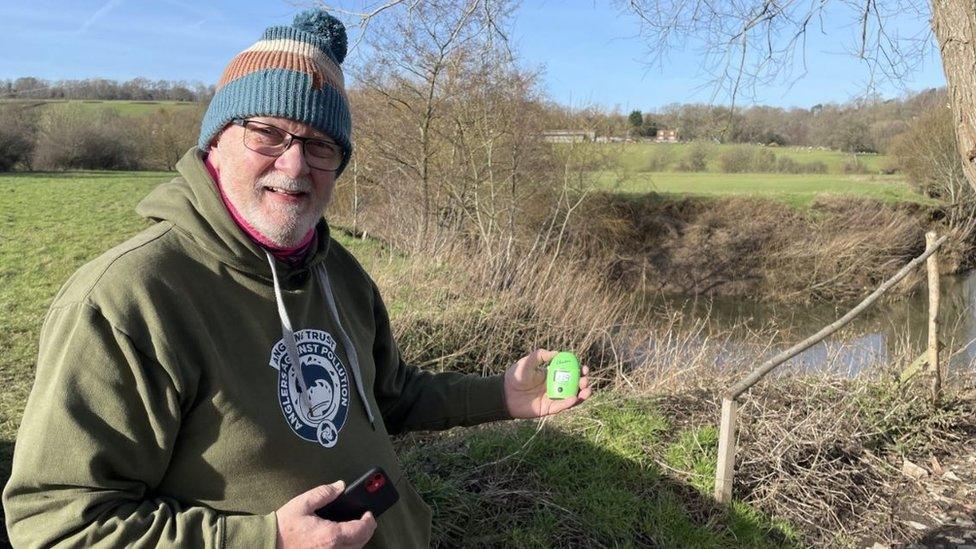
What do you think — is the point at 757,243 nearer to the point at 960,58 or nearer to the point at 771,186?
the point at 771,186

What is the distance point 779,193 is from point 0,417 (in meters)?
29.0

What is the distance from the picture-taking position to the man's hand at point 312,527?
134 cm

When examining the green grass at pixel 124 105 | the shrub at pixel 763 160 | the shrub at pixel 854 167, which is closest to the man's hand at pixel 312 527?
the shrub at pixel 854 167

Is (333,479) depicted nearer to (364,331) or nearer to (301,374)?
(301,374)

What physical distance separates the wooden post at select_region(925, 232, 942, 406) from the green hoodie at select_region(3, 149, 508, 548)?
4801 mm

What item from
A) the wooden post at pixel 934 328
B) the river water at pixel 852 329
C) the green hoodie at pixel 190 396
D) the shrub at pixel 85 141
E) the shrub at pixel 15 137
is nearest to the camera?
the green hoodie at pixel 190 396

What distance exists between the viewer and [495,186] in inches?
701

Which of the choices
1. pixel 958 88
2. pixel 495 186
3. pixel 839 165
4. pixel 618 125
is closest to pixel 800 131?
pixel 839 165

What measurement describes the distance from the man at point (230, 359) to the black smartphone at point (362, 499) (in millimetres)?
63

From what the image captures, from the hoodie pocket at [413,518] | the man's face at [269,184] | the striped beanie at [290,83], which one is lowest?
the hoodie pocket at [413,518]

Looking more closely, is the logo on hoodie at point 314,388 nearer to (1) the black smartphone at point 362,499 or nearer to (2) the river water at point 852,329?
(1) the black smartphone at point 362,499

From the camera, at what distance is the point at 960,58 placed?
4129 millimetres

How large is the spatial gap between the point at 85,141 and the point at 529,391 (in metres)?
50.5

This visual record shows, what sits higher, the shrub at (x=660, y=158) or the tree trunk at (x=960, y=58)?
the shrub at (x=660, y=158)
